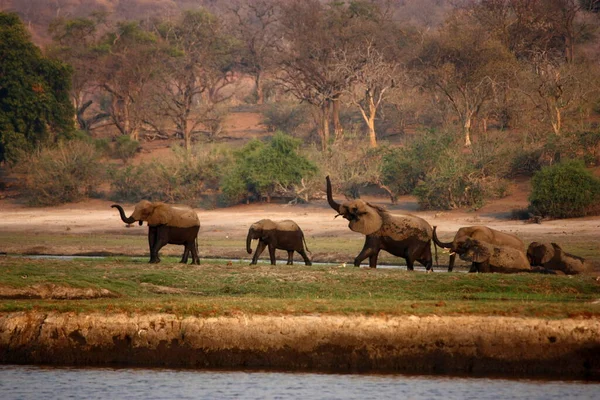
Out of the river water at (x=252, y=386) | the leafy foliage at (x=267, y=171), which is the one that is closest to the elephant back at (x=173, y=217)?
the river water at (x=252, y=386)

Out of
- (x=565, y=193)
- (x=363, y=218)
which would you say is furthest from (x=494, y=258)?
(x=565, y=193)

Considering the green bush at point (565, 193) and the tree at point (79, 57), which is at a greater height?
the tree at point (79, 57)

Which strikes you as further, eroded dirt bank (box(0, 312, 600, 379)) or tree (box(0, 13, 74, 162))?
tree (box(0, 13, 74, 162))

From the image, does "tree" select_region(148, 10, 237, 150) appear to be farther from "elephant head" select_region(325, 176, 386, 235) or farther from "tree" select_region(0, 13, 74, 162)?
"elephant head" select_region(325, 176, 386, 235)

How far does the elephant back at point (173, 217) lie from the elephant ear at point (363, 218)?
10.3ft

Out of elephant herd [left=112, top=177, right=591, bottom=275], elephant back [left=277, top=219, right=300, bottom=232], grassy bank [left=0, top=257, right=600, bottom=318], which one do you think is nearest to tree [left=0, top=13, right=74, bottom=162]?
elephant back [left=277, top=219, right=300, bottom=232]

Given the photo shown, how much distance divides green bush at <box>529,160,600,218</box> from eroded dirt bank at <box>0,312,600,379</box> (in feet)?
63.3

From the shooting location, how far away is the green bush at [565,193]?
32.3m

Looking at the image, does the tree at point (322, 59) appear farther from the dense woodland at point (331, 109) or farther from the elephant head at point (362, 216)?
the elephant head at point (362, 216)

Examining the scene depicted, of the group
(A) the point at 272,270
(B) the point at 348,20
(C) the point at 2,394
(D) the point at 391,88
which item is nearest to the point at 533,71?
(D) the point at 391,88

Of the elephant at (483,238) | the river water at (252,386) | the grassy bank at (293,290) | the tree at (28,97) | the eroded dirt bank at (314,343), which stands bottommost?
the river water at (252,386)

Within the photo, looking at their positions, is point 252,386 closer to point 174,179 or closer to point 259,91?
point 174,179

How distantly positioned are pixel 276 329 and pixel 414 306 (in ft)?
6.57

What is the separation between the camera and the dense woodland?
40344 mm
